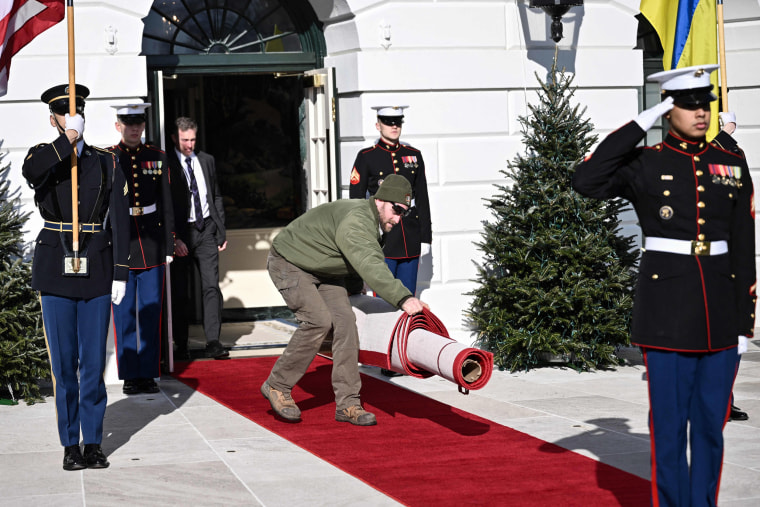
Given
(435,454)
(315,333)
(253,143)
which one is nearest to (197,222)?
(315,333)

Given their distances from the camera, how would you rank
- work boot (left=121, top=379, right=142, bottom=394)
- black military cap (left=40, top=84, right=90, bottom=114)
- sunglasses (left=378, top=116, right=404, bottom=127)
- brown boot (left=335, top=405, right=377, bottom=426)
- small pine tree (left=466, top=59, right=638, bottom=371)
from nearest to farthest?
black military cap (left=40, top=84, right=90, bottom=114)
brown boot (left=335, top=405, right=377, bottom=426)
work boot (left=121, top=379, right=142, bottom=394)
small pine tree (left=466, top=59, right=638, bottom=371)
sunglasses (left=378, top=116, right=404, bottom=127)

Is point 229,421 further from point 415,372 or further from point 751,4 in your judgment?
point 751,4

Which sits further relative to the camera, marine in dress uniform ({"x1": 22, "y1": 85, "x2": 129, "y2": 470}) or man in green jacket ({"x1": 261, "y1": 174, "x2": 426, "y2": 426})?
man in green jacket ({"x1": 261, "y1": 174, "x2": 426, "y2": 426})

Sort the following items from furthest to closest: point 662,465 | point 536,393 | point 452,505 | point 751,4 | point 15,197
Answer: point 751,4 → point 15,197 → point 536,393 → point 452,505 → point 662,465

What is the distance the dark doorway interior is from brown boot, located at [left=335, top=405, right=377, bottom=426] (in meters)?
5.93

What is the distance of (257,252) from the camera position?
13.2 meters

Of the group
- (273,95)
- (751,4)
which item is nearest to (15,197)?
(273,95)

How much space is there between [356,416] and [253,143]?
6.55m

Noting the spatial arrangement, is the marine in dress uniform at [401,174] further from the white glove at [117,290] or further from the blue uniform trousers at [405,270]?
the white glove at [117,290]

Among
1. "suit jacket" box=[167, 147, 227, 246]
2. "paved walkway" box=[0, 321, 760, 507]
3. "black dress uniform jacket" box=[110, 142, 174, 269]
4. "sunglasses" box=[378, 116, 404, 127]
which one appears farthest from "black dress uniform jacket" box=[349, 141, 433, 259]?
"suit jacket" box=[167, 147, 227, 246]

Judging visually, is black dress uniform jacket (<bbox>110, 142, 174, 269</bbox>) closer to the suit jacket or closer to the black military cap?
the suit jacket

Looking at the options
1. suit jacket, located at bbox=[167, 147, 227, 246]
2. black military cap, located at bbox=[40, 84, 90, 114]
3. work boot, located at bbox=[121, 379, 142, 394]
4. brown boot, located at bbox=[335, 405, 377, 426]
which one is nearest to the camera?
black military cap, located at bbox=[40, 84, 90, 114]

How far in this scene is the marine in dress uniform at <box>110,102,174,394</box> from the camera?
28.6 ft

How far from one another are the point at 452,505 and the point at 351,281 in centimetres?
277
